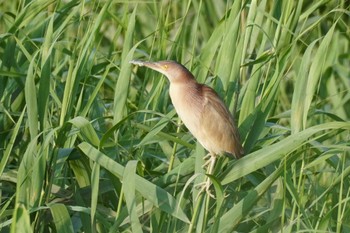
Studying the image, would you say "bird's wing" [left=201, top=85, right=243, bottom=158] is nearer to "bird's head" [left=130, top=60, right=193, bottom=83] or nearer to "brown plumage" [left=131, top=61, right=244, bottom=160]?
"brown plumage" [left=131, top=61, right=244, bottom=160]

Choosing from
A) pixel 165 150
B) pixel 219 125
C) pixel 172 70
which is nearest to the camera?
pixel 219 125

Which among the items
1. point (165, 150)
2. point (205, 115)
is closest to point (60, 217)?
point (205, 115)

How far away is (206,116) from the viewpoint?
9.87ft

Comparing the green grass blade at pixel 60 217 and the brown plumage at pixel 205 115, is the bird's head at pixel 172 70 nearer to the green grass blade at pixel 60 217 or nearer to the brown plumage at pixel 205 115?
the brown plumage at pixel 205 115

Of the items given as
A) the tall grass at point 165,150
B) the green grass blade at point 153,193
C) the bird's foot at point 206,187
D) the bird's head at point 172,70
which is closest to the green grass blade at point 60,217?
the tall grass at point 165,150

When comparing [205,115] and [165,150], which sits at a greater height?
[205,115]

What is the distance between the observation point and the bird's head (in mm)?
3113

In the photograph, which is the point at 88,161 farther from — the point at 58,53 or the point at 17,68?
the point at 58,53

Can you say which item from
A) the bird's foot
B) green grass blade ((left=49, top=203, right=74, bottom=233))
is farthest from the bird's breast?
green grass blade ((left=49, top=203, right=74, bottom=233))

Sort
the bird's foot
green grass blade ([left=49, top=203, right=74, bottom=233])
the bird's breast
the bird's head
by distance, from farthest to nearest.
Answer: the bird's head
the bird's breast
green grass blade ([left=49, top=203, right=74, bottom=233])
the bird's foot

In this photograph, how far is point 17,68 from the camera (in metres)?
3.70

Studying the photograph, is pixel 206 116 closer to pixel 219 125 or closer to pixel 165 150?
pixel 219 125

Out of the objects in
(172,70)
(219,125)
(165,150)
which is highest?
(172,70)

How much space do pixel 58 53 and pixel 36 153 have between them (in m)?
1.17
